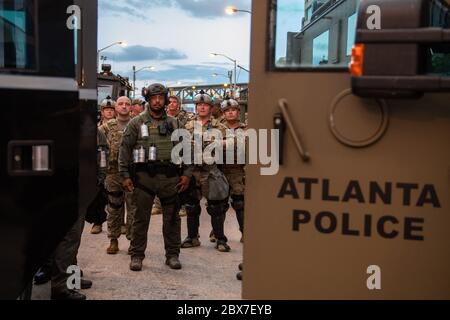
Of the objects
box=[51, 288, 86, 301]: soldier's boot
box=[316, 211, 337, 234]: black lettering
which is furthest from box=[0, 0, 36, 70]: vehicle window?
box=[51, 288, 86, 301]: soldier's boot

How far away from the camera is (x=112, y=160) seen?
655 centimetres

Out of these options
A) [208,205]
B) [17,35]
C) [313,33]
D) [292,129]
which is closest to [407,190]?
[292,129]

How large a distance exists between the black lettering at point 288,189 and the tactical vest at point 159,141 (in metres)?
3.61

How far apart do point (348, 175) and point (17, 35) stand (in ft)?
4.48

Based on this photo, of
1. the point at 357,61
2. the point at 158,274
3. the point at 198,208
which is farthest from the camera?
the point at 198,208

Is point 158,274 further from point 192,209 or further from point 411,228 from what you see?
point 411,228

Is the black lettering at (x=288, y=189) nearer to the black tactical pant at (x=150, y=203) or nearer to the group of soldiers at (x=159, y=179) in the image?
the group of soldiers at (x=159, y=179)

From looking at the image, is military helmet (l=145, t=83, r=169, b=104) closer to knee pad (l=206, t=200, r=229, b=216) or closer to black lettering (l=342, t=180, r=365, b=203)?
knee pad (l=206, t=200, r=229, b=216)

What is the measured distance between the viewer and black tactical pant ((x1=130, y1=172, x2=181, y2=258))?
5359 mm

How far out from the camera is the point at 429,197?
1.69 meters

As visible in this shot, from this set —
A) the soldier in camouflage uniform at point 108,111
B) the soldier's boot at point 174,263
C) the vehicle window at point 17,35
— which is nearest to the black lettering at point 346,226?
the vehicle window at point 17,35

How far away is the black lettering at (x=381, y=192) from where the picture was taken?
67.6 inches

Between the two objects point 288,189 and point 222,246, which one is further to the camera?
point 222,246

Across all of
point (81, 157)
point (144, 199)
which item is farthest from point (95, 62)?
point (144, 199)
